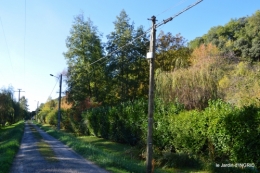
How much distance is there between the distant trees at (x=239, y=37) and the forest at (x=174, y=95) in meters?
0.18

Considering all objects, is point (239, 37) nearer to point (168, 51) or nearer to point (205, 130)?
point (168, 51)

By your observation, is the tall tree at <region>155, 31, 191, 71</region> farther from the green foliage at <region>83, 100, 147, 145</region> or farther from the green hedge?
the green hedge

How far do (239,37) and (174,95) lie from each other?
43.1 m

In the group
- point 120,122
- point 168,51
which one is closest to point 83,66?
point 168,51

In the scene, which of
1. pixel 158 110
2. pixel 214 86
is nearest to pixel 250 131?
pixel 158 110

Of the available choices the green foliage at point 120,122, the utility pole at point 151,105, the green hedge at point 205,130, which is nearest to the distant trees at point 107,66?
the green foliage at point 120,122

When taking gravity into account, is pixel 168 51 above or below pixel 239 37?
below

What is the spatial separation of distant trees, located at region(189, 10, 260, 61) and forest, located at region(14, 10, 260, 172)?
18cm

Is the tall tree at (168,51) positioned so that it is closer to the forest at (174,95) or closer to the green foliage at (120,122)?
the forest at (174,95)

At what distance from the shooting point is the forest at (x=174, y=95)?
1165 cm

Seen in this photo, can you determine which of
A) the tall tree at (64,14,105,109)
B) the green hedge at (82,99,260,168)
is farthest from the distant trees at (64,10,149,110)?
the green hedge at (82,99,260,168)

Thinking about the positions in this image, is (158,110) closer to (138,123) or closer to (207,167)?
(138,123)

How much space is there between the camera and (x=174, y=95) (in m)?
19.2

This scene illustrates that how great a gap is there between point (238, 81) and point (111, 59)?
69.4 feet
